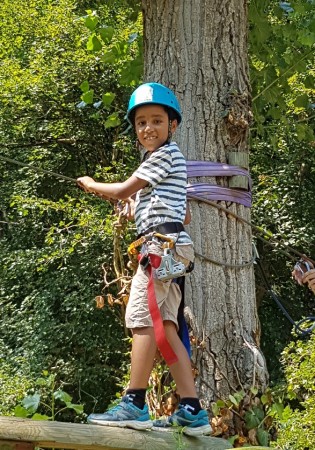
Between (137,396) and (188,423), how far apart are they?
0.64 ft

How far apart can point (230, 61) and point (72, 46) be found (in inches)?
334

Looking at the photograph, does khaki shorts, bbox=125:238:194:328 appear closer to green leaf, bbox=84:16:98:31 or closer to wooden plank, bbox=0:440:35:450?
wooden plank, bbox=0:440:35:450

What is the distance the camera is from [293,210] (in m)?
11.8

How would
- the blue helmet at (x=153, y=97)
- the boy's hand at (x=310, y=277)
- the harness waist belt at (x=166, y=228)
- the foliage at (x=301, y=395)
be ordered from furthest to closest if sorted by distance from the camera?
the foliage at (x=301, y=395) < the boy's hand at (x=310, y=277) < the blue helmet at (x=153, y=97) < the harness waist belt at (x=166, y=228)

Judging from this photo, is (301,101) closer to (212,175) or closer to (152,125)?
(212,175)

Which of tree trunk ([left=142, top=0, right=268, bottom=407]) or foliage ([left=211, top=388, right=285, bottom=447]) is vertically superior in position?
tree trunk ([left=142, top=0, right=268, bottom=407])

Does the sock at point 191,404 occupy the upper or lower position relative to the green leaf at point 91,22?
lower

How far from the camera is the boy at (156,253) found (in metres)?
3.19

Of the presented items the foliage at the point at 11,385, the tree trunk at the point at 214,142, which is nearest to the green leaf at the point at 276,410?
the tree trunk at the point at 214,142

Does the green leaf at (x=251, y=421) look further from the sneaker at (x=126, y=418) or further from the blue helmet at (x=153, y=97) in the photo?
the blue helmet at (x=153, y=97)

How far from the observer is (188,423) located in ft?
10.4

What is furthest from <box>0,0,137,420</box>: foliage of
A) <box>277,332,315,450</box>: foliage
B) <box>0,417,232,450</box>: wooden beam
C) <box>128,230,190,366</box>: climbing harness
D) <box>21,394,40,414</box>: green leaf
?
<box>0,417,232,450</box>: wooden beam

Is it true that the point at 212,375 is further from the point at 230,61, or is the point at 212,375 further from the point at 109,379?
the point at 109,379

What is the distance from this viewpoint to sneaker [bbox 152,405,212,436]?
3.14 metres
